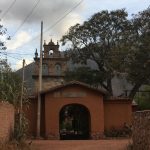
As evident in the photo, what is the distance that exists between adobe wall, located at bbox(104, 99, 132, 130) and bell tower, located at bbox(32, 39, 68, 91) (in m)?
22.1

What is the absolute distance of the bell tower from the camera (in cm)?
6265

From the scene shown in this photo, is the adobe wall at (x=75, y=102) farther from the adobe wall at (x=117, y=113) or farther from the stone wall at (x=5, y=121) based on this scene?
the stone wall at (x=5, y=121)

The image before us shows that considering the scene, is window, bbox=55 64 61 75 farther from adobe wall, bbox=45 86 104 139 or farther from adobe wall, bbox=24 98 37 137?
adobe wall, bbox=45 86 104 139

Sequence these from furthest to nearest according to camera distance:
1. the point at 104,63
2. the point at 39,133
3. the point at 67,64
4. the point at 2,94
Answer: the point at 67,64, the point at 104,63, the point at 39,133, the point at 2,94

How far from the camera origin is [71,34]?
53.5 meters

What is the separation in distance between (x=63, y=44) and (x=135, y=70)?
1330cm

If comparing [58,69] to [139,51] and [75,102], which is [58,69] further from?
[75,102]

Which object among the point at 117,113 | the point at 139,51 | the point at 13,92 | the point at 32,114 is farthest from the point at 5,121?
the point at 139,51

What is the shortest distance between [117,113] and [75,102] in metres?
3.85

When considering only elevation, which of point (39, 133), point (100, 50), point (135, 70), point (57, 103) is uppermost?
point (100, 50)

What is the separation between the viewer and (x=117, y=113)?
3953 centimetres

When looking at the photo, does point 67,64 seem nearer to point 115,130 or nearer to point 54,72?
point 54,72

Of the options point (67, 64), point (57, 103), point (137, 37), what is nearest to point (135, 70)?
point (137, 37)

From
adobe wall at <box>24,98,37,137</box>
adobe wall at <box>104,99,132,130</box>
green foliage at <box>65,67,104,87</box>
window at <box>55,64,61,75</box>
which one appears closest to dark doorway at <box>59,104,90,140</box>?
adobe wall at <box>104,99,132,130</box>
